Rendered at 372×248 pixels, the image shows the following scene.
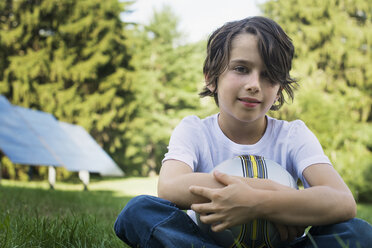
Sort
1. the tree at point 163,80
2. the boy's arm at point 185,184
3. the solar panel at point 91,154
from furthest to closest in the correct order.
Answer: the tree at point 163,80
the solar panel at point 91,154
the boy's arm at point 185,184

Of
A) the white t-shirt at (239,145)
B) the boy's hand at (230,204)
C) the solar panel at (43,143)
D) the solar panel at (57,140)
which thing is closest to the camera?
the boy's hand at (230,204)

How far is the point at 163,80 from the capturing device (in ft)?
99.7

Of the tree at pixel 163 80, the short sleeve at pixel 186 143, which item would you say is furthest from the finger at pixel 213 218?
the tree at pixel 163 80

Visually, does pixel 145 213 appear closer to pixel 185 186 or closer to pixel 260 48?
pixel 185 186

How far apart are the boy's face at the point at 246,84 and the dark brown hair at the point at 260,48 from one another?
0.04 meters

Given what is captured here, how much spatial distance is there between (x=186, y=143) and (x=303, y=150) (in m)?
0.62

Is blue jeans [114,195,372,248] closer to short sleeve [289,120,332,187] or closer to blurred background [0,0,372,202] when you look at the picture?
short sleeve [289,120,332,187]

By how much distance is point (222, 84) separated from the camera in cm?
206

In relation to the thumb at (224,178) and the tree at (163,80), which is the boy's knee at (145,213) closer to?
the thumb at (224,178)

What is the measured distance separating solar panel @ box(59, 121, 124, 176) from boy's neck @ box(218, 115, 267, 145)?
8.13 m

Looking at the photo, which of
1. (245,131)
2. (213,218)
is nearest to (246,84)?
(245,131)

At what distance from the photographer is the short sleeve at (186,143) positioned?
193 centimetres

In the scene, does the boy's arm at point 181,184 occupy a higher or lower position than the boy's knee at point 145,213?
higher

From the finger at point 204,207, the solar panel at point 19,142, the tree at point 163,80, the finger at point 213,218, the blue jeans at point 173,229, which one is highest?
the finger at point 204,207
